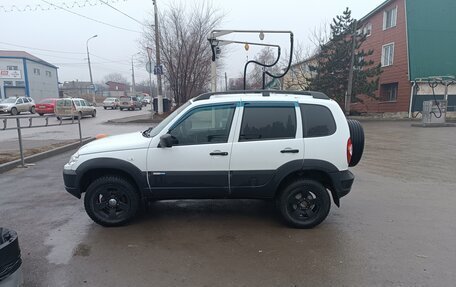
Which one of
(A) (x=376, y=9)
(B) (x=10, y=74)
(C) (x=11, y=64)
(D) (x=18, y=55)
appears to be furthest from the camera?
(D) (x=18, y=55)

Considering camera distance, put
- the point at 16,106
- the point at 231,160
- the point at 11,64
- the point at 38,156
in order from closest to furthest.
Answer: the point at 231,160 → the point at 38,156 → the point at 16,106 → the point at 11,64

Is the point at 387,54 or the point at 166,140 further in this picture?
the point at 387,54

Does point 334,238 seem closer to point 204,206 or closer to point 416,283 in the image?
Result: point 416,283

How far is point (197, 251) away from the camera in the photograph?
159 inches

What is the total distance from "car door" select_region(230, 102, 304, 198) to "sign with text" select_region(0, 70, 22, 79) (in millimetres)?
58466

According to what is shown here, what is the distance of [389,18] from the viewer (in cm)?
2984

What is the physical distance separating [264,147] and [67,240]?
9.36 ft

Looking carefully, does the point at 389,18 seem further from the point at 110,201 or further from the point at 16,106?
the point at 16,106

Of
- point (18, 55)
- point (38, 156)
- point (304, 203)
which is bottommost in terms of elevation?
point (304, 203)

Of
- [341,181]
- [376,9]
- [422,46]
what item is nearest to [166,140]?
[341,181]

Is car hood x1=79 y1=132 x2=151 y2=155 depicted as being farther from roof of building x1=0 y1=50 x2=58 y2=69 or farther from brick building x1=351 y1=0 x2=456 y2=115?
roof of building x1=0 y1=50 x2=58 y2=69

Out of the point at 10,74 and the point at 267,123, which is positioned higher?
the point at 10,74

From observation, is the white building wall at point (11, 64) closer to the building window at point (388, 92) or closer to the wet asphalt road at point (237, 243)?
the building window at point (388, 92)

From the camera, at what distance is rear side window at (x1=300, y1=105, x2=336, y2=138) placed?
4637 millimetres
